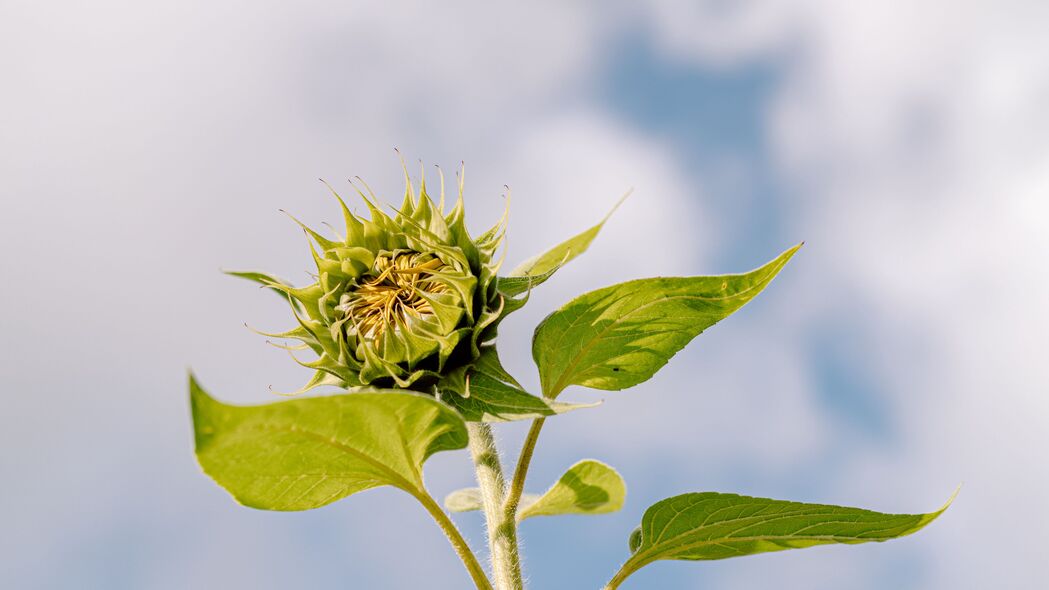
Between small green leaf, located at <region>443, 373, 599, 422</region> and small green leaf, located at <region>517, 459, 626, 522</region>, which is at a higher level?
small green leaf, located at <region>443, 373, 599, 422</region>

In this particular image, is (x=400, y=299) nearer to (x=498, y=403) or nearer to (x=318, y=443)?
(x=498, y=403)

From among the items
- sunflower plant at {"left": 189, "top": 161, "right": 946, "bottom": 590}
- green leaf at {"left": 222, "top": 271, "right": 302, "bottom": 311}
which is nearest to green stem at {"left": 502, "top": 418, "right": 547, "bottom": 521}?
sunflower plant at {"left": 189, "top": 161, "right": 946, "bottom": 590}

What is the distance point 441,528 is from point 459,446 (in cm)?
44

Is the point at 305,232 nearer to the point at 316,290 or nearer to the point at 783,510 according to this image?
the point at 316,290

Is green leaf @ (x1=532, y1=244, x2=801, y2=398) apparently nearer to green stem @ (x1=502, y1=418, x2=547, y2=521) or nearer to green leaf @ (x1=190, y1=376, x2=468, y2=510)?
green stem @ (x1=502, y1=418, x2=547, y2=521)

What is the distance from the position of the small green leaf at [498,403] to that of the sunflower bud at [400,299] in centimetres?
7

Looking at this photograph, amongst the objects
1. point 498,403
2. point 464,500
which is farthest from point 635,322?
point 464,500

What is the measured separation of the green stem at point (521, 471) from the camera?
8.75 ft

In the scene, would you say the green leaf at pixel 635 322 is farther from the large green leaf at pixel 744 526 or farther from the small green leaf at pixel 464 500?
the small green leaf at pixel 464 500

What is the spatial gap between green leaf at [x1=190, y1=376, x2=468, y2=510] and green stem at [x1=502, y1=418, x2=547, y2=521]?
276 mm

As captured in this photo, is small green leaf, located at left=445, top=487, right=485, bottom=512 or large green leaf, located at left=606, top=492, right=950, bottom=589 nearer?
large green leaf, located at left=606, top=492, right=950, bottom=589

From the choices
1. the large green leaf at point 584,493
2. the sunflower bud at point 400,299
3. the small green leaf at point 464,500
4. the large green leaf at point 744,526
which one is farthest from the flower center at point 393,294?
the large green leaf at point 744,526

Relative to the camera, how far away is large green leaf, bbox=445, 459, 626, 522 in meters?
2.38

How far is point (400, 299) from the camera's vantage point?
8.76 feet
